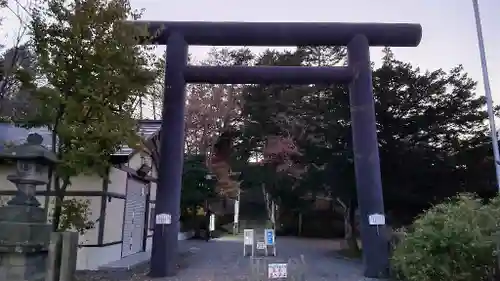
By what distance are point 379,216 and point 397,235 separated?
1.85ft

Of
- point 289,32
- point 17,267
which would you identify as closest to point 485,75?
point 289,32

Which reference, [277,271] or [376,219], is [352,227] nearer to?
[376,219]

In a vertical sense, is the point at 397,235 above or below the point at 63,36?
below

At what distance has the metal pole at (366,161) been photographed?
899cm

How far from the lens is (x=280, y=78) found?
10.3m

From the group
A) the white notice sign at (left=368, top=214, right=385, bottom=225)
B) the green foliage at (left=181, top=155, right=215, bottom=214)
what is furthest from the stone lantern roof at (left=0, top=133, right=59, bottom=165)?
the green foliage at (left=181, top=155, right=215, bottom=214)

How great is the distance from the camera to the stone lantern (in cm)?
604

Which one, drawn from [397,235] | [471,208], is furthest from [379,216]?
[471,208]

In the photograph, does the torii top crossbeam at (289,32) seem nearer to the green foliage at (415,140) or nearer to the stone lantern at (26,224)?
the green foliage at (415,140)

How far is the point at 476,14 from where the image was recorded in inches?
435

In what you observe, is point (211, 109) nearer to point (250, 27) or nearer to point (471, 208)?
point (250, 27)

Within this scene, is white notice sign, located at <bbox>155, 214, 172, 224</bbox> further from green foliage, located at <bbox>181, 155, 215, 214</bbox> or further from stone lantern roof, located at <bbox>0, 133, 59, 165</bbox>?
green foliage, located at <bbox>181, 155, 215, 214</bbox>

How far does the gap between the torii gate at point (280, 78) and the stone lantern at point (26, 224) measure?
293 cm

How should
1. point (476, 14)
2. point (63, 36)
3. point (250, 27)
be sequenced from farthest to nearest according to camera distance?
point (476, 14) → point (250, 27) → point (63, 36)
